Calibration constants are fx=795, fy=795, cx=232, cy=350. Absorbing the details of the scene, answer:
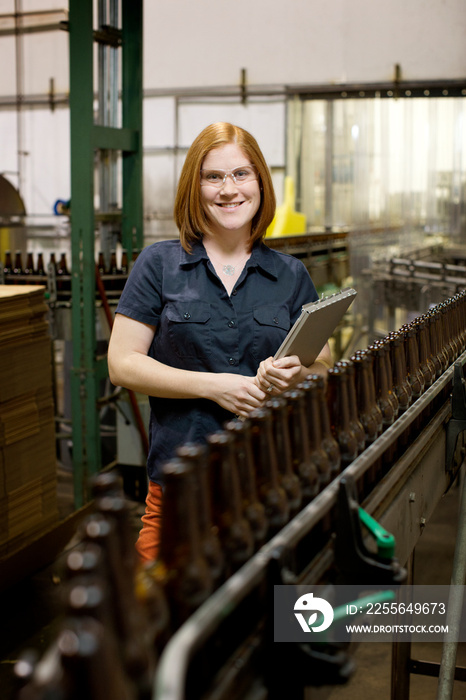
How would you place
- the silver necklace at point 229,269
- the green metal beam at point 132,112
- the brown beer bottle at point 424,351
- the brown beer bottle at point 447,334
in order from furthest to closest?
→ the green metal beam at point 132,112, the brown beer bottle at point 447,334, the brown beer bottle at point 424,351, the silver necklace at point 229,269

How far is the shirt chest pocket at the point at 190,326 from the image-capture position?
6.01ft

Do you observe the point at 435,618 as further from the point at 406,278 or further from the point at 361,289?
the point at 361,289

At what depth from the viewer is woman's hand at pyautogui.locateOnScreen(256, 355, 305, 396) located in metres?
1.68

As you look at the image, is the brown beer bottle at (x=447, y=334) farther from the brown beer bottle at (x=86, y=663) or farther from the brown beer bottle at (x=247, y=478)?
the brown beer bottle at (x=86, y=663)

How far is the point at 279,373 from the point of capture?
5.51 ft

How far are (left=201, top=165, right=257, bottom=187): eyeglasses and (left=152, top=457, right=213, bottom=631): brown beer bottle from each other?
3.32 feet

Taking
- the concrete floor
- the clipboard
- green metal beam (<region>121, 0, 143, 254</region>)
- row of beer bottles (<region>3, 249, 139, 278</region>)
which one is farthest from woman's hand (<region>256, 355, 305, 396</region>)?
green metal beam (<region>121, 0, 143, 254</region>)

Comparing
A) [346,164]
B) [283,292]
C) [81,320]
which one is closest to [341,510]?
[283,292]

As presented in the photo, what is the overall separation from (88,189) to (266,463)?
2.88 meters

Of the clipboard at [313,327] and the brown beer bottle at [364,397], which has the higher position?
the clipboard at [313,327]

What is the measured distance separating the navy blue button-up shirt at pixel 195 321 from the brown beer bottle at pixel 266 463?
66cm

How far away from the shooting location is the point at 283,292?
1941 millimetres

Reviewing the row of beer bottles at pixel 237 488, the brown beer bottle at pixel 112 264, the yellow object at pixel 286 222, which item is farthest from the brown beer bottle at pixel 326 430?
the yellow object at pixel 286 222

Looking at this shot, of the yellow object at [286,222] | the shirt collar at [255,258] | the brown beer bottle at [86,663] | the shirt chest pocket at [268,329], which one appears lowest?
the brown beer bottle at [86,663]
